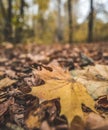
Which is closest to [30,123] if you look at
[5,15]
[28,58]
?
[28,58]

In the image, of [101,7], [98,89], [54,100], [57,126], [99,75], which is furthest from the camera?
Answer: [101,7]

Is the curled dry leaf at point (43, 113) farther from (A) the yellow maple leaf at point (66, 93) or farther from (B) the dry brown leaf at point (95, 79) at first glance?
(B) the dry brown leaf at point (95, 79)

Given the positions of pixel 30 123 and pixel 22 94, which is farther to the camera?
pixel 22 94

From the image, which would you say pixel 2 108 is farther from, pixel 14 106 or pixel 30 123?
pixel 30 123

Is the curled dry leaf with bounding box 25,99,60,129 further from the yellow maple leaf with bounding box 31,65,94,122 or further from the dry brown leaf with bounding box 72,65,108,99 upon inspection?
the dry brown leaf with bounding box 72,65,108,99

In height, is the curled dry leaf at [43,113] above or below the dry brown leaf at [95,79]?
below

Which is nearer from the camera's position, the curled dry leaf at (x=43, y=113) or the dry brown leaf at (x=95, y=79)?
the curled dry leaf at (x=43, y=113)

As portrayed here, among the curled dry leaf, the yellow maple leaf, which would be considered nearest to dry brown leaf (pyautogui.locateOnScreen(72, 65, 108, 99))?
the yellow maple leaf

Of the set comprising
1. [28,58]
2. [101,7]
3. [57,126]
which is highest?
[101,7]

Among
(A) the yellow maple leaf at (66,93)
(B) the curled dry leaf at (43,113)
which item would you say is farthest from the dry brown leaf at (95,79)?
(B) the curled dry leaf at (43,113)
